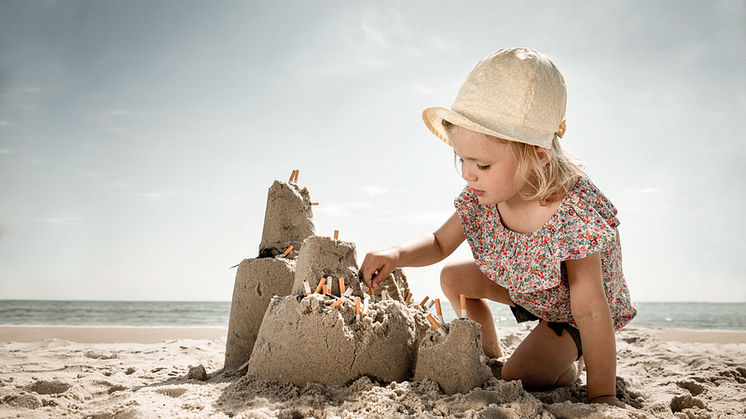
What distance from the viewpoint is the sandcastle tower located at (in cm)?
275

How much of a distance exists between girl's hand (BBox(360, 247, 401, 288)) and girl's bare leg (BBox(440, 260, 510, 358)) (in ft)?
1.99

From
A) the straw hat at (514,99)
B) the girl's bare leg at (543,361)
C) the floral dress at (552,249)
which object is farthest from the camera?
the girl's bare leg at (543,361)

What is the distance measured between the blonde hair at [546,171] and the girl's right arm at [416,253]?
62cm

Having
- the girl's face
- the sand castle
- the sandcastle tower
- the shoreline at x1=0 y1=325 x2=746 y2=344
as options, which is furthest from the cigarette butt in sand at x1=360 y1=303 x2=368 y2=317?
the shoreline at x1=0 y1=325 x2=746 y2=344

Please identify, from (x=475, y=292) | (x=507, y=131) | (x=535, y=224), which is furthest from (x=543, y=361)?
(x=507, y=131)

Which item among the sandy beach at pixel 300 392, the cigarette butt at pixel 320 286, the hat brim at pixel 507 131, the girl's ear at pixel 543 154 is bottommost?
the sandy beach at pixel 300 392

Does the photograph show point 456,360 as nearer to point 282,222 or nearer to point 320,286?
point 320,286

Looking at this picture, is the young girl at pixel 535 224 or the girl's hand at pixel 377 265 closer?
the young girl at pixel 535 224

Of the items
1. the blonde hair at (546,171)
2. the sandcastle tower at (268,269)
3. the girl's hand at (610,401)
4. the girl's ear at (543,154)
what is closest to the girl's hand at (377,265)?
the sandcastle tower at (268,269)

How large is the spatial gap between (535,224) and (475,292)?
2.36 feet

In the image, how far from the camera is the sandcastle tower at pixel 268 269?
275 centimetres

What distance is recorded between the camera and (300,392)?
6.40 ft

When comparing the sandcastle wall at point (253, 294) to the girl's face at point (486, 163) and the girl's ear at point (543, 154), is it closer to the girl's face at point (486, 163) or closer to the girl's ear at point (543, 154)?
the girl's face at point (486, 163)

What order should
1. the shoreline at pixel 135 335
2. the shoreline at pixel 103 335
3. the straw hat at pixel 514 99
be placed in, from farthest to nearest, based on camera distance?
the shoreline at pixel 103 335 < the shoreline at pixel 135 335 < the straw hat at pixel 514 99
